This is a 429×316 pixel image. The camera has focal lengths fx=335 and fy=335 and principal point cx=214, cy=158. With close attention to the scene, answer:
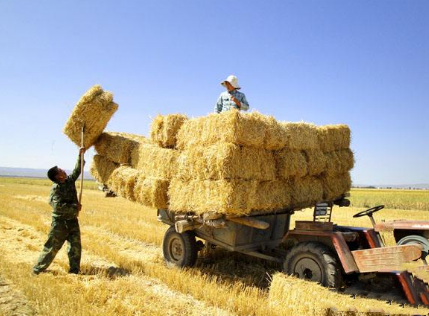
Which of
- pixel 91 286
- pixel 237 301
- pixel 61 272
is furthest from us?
pixel 61 272

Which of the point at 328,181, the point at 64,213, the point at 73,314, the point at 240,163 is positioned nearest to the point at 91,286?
the point at 73,314

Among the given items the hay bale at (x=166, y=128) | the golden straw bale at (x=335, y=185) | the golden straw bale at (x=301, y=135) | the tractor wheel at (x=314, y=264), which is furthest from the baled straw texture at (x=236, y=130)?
the golden straw bale at (x=335, y=185)

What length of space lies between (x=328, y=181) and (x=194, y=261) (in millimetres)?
3646

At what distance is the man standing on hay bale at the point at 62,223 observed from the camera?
21.5ft

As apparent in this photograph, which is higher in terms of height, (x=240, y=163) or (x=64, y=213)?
(x=240, y=163)

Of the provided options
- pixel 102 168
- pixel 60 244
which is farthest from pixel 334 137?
pixel 60 244

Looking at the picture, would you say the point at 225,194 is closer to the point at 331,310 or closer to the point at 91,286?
the point at 331,310

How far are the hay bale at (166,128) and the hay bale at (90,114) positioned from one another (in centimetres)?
140

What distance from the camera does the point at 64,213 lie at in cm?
671

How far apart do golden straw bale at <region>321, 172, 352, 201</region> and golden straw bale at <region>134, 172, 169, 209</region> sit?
3.67m

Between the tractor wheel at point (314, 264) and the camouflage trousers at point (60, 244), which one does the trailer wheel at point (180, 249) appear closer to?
the camouflage trousers at point (60, 244)

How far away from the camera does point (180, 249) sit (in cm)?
747

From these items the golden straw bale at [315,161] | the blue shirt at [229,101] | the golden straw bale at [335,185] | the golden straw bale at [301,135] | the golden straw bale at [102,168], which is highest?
the blue shirt at [229,101]

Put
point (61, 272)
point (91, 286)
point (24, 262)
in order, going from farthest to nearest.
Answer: point (24, 262) → point (61, 272) → point (91, 286)
